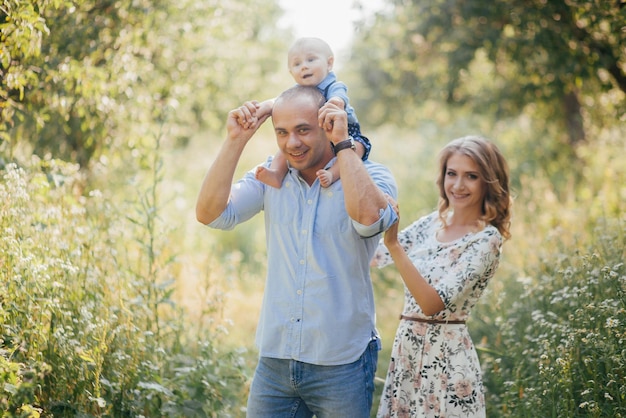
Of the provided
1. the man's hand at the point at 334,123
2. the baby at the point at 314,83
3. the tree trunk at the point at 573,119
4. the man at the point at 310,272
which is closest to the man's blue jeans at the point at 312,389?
the man at the point at 310,272

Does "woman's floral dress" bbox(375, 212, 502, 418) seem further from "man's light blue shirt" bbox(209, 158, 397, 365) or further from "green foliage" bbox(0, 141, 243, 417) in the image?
"green foliage" bbox(0, 141, 243, 417)

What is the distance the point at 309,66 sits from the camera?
3188mm

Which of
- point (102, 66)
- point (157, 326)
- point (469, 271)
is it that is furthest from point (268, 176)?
point (102, 66)

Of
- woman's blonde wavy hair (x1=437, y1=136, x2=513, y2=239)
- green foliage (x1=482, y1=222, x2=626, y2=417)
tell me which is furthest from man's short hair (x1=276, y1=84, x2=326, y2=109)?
green foliage (x1=482, y1=222, x2=626, y2=417)

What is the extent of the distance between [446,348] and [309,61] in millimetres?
1656

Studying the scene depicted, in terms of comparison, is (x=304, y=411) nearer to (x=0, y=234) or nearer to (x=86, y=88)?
(x=0, y=234)

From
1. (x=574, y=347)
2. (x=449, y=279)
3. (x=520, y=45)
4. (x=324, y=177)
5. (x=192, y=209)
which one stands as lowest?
(x=574, y=347)

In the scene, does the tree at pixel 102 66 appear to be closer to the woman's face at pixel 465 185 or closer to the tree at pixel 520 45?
the tree at pixel 520 45

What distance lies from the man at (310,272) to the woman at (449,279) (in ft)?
1.10

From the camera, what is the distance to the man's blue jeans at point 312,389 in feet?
9.21

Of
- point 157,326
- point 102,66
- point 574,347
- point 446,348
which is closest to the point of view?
point 446,348

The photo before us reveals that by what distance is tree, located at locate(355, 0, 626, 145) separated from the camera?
6.12 metres

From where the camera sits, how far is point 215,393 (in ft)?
13.4

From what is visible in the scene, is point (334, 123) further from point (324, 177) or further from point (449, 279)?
point (449, 279)
